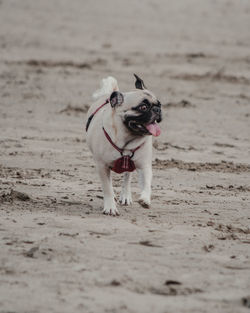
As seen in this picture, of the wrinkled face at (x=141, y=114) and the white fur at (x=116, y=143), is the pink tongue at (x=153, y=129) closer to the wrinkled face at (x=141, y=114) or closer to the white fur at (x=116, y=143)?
the wrinkled face at (x=141, y=114)

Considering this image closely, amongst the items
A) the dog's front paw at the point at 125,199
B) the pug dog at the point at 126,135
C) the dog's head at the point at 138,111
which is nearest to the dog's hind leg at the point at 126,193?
the dog's front paw at the point at 125,199

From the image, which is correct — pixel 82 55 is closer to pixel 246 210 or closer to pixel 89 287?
pixel 246 210

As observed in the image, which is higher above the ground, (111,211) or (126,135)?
(126,135)

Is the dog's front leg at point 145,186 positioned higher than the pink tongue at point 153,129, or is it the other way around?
the pink tongue at point 153,129

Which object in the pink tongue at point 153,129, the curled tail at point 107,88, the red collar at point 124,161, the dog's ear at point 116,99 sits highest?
the curled tail at point 107,88

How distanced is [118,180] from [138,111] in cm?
239

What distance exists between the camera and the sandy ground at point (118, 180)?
5223mm

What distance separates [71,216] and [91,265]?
140 centimetres

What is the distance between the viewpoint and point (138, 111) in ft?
22.2

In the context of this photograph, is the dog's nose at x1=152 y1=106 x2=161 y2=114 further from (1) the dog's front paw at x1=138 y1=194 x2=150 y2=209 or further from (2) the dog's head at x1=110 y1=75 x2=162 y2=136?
(1) the dog's front paw at x1=138 y1=194 x2=150 y2=209

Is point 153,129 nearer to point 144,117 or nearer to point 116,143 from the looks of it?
point 144,117

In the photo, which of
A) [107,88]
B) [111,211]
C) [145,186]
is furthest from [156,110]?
[107,88]

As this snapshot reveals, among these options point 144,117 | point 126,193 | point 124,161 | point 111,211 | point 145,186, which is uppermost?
point 144,117

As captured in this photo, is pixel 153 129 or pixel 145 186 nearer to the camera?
pixel 153 129
